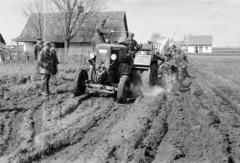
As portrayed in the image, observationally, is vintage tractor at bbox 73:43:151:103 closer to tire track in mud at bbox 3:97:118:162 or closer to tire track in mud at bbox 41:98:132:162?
tire track in mud at bbox 3:97:118:162

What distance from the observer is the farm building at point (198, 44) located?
274 ft

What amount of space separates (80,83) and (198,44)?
264 ft

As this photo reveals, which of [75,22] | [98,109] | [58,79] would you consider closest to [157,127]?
[98,109]

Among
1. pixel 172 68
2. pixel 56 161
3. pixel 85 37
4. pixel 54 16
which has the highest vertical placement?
pixel 54 16

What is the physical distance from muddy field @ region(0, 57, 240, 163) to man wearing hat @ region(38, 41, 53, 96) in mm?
350

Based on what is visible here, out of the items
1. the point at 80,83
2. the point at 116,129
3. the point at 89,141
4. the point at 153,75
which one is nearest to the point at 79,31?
the point at 153,75

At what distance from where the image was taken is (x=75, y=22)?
2958 cm

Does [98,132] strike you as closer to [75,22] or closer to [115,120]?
[115,120]

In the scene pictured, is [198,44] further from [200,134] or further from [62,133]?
[62,133]

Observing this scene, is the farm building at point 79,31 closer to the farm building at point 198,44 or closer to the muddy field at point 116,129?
the muddy field at point 116,129

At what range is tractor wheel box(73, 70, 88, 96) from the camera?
28.4 ft

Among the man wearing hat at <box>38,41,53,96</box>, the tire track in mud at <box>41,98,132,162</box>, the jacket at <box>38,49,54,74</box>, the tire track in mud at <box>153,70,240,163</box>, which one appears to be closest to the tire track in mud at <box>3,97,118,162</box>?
the tire track in mud at <box>41,98,132,162</box>

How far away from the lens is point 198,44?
84.9 metres

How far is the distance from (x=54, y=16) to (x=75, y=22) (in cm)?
362
